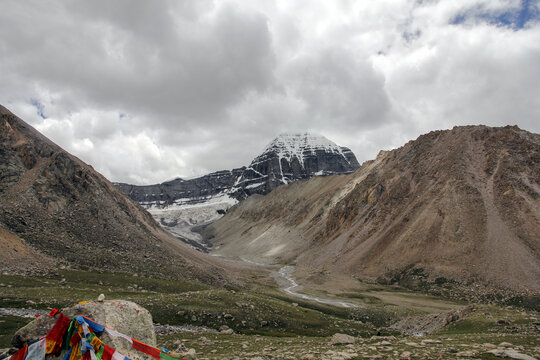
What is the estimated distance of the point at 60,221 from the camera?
66.2m

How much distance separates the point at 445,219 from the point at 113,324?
107101mm

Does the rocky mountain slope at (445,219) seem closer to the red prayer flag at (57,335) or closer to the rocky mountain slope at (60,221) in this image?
the rocky mountain slope at (60,221)

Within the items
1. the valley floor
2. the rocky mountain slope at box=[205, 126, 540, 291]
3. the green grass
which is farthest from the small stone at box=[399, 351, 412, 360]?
the rocky mountain slope at box=[205, 126, 540, 291]

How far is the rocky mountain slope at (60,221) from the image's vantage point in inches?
2146

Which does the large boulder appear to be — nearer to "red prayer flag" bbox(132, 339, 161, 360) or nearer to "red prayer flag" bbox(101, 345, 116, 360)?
"red prayer flag" bbox(132, 339, 161, 360)

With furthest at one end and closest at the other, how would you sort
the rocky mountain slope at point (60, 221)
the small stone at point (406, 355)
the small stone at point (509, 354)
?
the rocky mountain slope at point (60, 221) → the small stone at point (406, 355) → the small stone at point (509, 354)

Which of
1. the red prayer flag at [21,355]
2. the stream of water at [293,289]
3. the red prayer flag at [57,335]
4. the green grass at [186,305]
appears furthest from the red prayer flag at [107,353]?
the stream of water at [293,289]

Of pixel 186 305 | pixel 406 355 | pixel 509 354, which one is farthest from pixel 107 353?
pixel 186 305

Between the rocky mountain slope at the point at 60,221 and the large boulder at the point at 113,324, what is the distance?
146 feet

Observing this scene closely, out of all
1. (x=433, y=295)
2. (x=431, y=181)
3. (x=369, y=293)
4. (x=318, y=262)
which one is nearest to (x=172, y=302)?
(x=369, y=293)

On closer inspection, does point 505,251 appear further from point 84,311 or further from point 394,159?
point 84,311

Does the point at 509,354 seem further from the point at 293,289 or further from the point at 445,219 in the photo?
the point at 445,219

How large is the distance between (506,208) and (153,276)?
320 feet

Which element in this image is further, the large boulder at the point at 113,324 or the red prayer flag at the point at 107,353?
the large boulder at the point at 113,324
